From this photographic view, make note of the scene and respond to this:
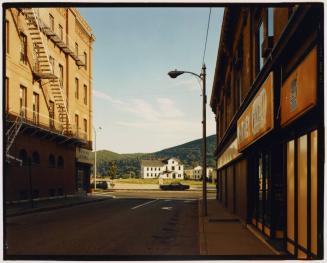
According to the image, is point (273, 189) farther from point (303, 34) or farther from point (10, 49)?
point (10, 49)

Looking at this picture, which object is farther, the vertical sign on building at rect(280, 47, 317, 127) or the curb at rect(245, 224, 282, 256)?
the curb at rect(245, 224, 282, 256)

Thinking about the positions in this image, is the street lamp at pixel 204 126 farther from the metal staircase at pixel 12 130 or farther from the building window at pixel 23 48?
the building window at pixel 23 48

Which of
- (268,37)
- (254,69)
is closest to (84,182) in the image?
(254,69)

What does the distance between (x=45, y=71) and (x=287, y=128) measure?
2743 cm

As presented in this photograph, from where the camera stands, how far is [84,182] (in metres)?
50.7

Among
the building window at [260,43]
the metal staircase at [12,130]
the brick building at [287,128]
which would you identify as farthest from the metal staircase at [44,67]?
the building window at [260,43]

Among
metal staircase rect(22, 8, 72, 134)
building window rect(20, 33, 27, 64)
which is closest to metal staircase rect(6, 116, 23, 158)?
building window rect(20, 33, 27, 64)

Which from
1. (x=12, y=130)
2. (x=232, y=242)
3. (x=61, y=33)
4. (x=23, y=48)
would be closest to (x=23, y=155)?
(x=12, y=130)

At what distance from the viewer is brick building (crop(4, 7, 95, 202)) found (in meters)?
29.9

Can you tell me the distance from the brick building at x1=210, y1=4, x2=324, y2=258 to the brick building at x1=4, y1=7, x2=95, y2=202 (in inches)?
535

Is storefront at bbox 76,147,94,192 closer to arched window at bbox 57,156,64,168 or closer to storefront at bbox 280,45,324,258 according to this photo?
arched window at bbox 57,156,64,168

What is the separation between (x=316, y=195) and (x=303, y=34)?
10.7 feet

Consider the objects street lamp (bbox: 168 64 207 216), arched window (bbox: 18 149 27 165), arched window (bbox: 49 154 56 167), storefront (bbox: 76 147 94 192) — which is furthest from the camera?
storefront (bbox: 76 147 94 192)

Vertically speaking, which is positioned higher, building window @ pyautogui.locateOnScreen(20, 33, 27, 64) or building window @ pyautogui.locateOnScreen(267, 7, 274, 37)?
building window @ pyautogui.locateOnScreen(20, 33, 27, 64)
